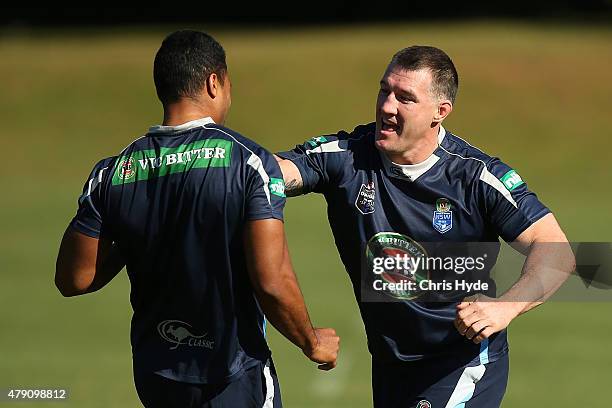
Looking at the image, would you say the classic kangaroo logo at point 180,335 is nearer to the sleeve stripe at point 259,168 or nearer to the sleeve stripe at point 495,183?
the sleeve stripe at point 259,168

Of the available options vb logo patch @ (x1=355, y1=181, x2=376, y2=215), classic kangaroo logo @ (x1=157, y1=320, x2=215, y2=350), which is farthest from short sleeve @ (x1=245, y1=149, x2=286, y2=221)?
vb logo patch @ (x1=355, y1=181, x2=376, y2=215)

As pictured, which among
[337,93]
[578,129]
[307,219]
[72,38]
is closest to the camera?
[307,219]

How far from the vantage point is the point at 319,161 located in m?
5.51

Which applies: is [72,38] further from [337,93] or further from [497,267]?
[497,267]

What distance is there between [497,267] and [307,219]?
41.0ft

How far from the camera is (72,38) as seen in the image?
3631 cm

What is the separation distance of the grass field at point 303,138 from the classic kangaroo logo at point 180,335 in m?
4.09

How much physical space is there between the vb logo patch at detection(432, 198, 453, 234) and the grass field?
Result: 3719 mm

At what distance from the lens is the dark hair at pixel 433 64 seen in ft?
17.5

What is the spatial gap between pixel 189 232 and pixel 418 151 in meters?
1.36

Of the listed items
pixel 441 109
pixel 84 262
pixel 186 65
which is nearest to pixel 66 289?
pixel 84 262

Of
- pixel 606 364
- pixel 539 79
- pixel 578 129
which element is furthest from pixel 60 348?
pixel 539 79

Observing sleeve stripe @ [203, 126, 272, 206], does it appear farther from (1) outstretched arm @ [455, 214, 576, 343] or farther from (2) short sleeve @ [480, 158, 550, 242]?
(2) short sleeve @ [480, 158, 550, 242]

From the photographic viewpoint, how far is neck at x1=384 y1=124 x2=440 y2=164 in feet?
17.6
